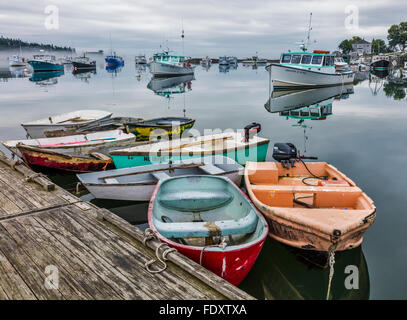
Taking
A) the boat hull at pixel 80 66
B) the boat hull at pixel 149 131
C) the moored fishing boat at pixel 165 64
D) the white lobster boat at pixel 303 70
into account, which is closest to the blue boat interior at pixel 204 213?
the boat hull at pixel 149 131

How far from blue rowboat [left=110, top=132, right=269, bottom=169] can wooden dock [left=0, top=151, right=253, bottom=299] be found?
3852 millimetres

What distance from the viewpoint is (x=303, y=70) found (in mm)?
33312

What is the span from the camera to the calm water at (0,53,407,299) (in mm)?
6027

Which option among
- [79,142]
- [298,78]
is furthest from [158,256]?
[298,78]

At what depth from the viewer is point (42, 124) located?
14008 mm

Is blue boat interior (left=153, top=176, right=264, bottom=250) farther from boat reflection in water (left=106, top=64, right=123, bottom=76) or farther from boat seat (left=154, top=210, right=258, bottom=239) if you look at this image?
boat reflection in water (left=106, top=64, right=123, bottom=76)

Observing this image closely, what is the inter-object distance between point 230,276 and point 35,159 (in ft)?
26.4

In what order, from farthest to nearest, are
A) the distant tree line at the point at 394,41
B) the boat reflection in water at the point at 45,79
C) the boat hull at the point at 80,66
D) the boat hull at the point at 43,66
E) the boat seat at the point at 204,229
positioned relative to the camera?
the distant tree line at the point at 394,41 < the boat hull at the point at 80,66 < the boat hull at the point at 43,66 < the boat reflection in water at the point at 45,79 < the boat seat at the point at 204,229

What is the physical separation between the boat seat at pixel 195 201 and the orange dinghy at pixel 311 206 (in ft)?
2.57

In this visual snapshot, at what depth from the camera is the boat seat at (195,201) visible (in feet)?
24.6

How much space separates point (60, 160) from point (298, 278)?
8385mm

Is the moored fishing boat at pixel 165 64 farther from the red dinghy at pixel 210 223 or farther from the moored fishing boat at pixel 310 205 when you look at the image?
the red dinghy at pixel 210 223
